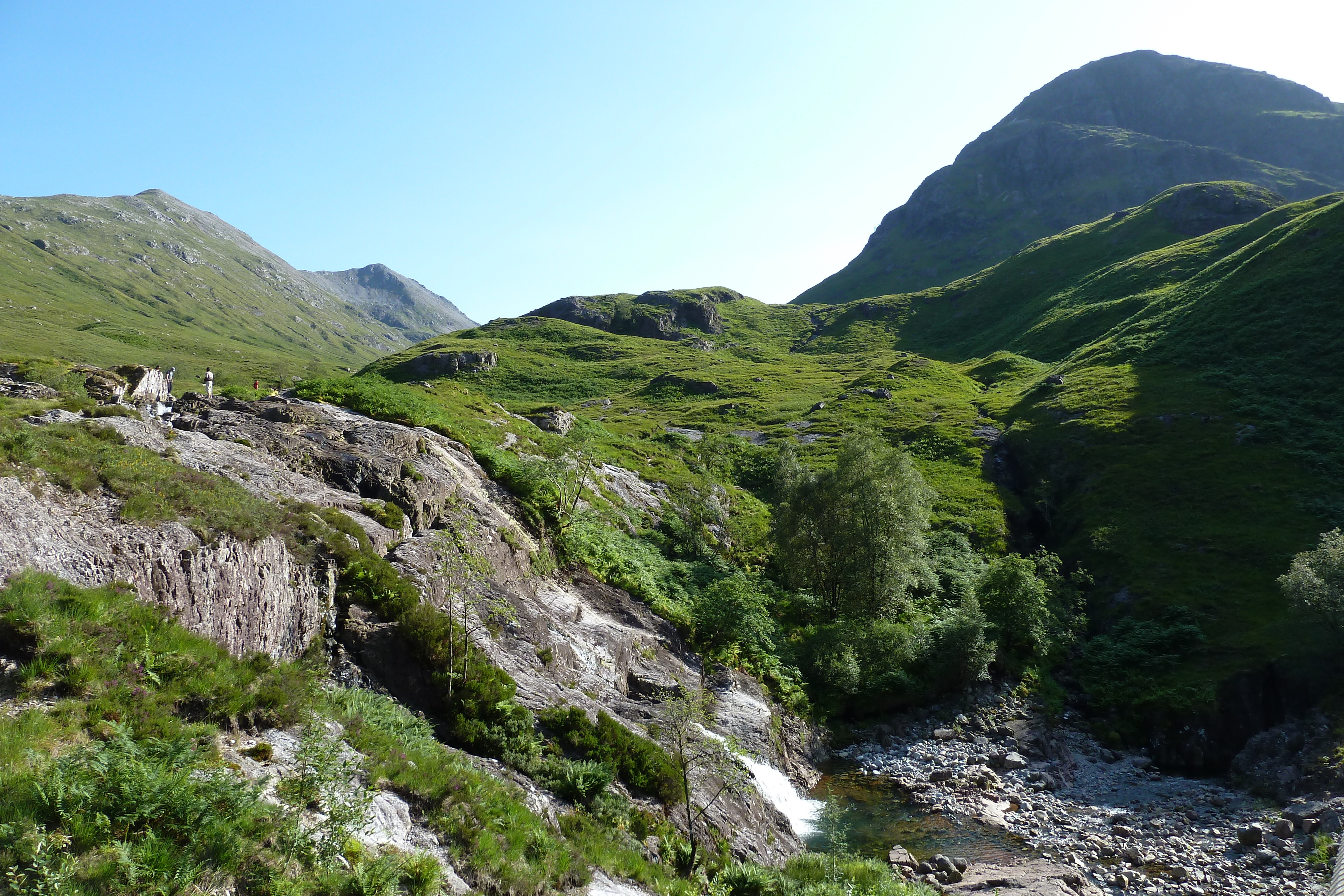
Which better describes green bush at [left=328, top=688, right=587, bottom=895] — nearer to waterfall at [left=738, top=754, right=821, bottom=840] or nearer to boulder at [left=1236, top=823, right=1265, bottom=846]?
waterfall at [left=738, top=754, right=821, bottom=840]

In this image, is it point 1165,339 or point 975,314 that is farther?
point 975,314

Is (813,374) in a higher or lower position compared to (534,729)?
higher

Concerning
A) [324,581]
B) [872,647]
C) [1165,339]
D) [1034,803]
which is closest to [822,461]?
[872,647]

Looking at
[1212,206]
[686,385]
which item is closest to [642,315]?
[686,385]

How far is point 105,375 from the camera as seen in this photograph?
22734 mm

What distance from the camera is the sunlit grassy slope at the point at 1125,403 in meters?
44.1

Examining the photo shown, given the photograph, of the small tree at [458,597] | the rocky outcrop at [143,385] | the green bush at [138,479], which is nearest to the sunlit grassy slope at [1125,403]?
the small tree at [458,597]

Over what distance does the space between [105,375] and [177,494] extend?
14.3 metres

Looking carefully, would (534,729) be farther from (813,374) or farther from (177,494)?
(813,374)

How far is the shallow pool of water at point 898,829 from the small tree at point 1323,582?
21.8m

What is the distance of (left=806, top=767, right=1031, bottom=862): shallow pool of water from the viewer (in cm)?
2208

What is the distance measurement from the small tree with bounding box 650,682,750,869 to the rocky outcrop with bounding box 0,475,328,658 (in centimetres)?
931

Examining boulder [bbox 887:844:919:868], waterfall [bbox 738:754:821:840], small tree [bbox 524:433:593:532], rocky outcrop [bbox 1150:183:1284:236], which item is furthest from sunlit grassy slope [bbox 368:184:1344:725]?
small tree [bbox 524:433:593:532]

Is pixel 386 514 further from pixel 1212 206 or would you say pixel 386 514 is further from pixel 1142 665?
pixel 1212 206
